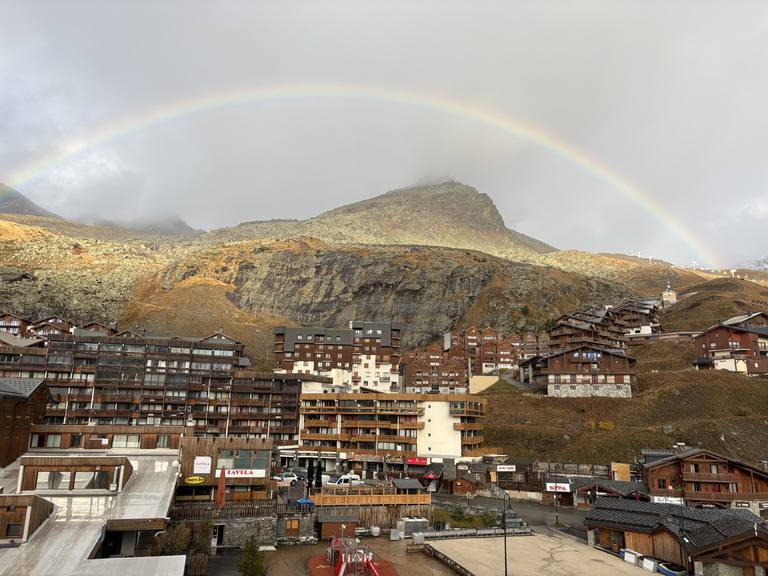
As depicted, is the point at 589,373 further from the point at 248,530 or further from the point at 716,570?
the point at 248,530

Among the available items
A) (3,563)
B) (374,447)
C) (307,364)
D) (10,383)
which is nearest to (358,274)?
(307,364)

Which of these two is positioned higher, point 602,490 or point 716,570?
point 602,490

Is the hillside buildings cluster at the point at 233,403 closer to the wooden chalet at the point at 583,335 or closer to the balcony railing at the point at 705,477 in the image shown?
the balcony railing at the point at 705,477

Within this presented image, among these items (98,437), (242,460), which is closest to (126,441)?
(98,437)

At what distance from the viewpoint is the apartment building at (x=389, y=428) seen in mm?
75500

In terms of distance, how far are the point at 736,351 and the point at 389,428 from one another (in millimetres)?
67968

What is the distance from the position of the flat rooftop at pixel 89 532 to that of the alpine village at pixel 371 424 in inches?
6.8

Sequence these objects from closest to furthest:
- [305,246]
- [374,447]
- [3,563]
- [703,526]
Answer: [3,563]
[703,526]
[374,447]
[305,246]

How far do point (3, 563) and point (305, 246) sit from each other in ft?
569

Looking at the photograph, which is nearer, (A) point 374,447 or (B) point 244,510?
(B) point 244,510

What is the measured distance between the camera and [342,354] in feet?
391

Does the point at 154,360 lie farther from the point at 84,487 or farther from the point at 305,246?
the point at 305,246

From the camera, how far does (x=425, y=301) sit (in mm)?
168750

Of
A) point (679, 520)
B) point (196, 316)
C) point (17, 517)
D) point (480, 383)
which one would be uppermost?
point (196, 316)
